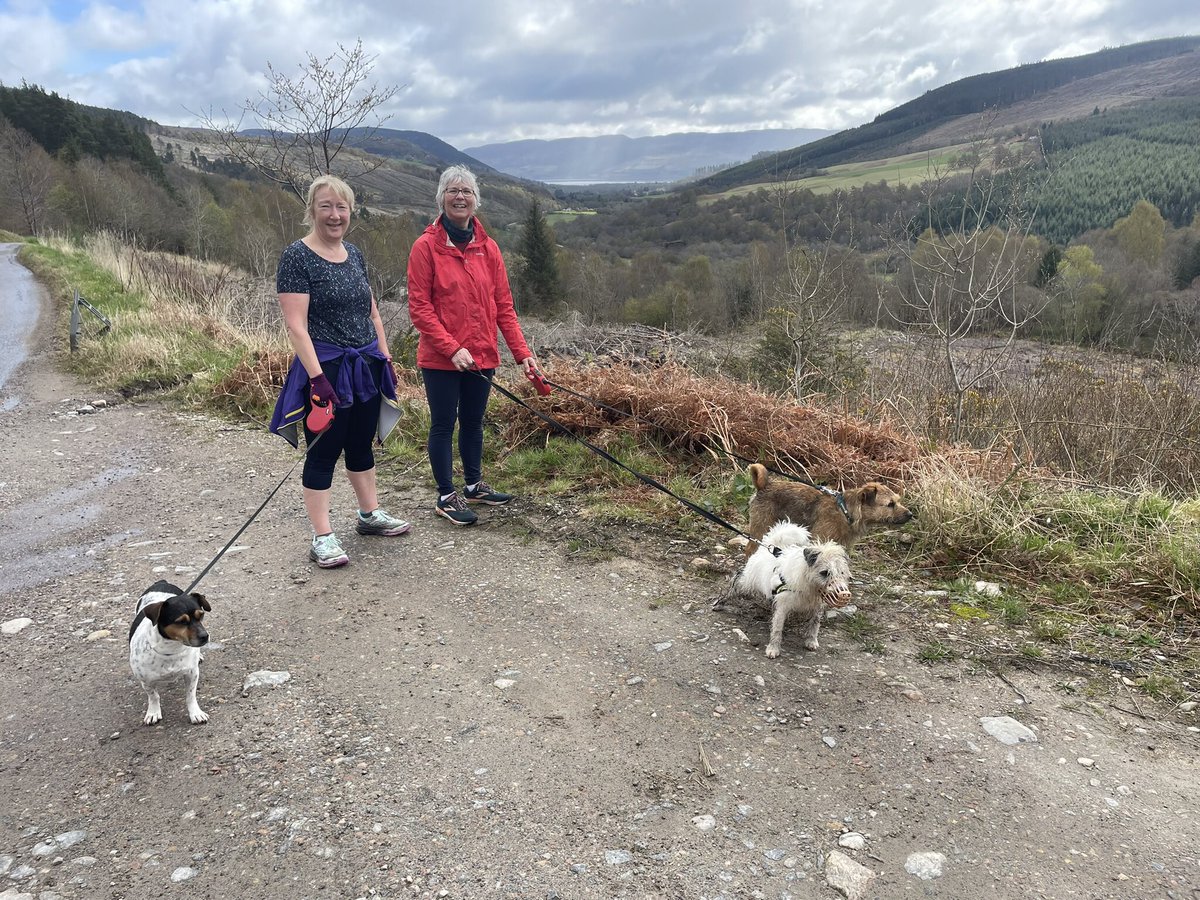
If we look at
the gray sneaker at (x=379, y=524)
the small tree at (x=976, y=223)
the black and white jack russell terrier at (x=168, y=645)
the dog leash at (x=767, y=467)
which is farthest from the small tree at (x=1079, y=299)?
the black and white jack russell terrier at (x=168, y=645)

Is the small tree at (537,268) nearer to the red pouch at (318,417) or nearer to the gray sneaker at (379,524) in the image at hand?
the gray sneaker at (379,524)

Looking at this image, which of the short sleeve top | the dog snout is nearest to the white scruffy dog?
the dog snout

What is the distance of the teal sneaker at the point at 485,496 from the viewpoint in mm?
4895

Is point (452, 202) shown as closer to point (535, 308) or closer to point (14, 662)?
point (14, 662)

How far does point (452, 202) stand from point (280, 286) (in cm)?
114

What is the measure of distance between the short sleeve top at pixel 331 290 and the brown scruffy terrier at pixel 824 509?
8.11 ft

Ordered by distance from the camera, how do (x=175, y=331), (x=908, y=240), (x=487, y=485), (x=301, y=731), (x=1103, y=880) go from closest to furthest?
(x=1103, y=880) < (x=301, y=731) < (x=487, y=485) < (x=908, y=240) < (x=175, y=331)

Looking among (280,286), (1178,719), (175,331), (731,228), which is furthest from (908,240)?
(731,228)

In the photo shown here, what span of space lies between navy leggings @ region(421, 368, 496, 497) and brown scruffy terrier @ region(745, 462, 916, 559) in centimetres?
189

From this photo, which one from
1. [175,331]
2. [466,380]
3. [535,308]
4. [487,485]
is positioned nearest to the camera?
[466,380]

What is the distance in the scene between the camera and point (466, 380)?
441cm

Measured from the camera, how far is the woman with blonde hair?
3.47m

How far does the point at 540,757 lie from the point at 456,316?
269cm

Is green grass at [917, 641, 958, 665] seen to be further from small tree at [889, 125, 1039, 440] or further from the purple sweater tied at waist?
Result: small tree at [889, 125, 1039, 440]
